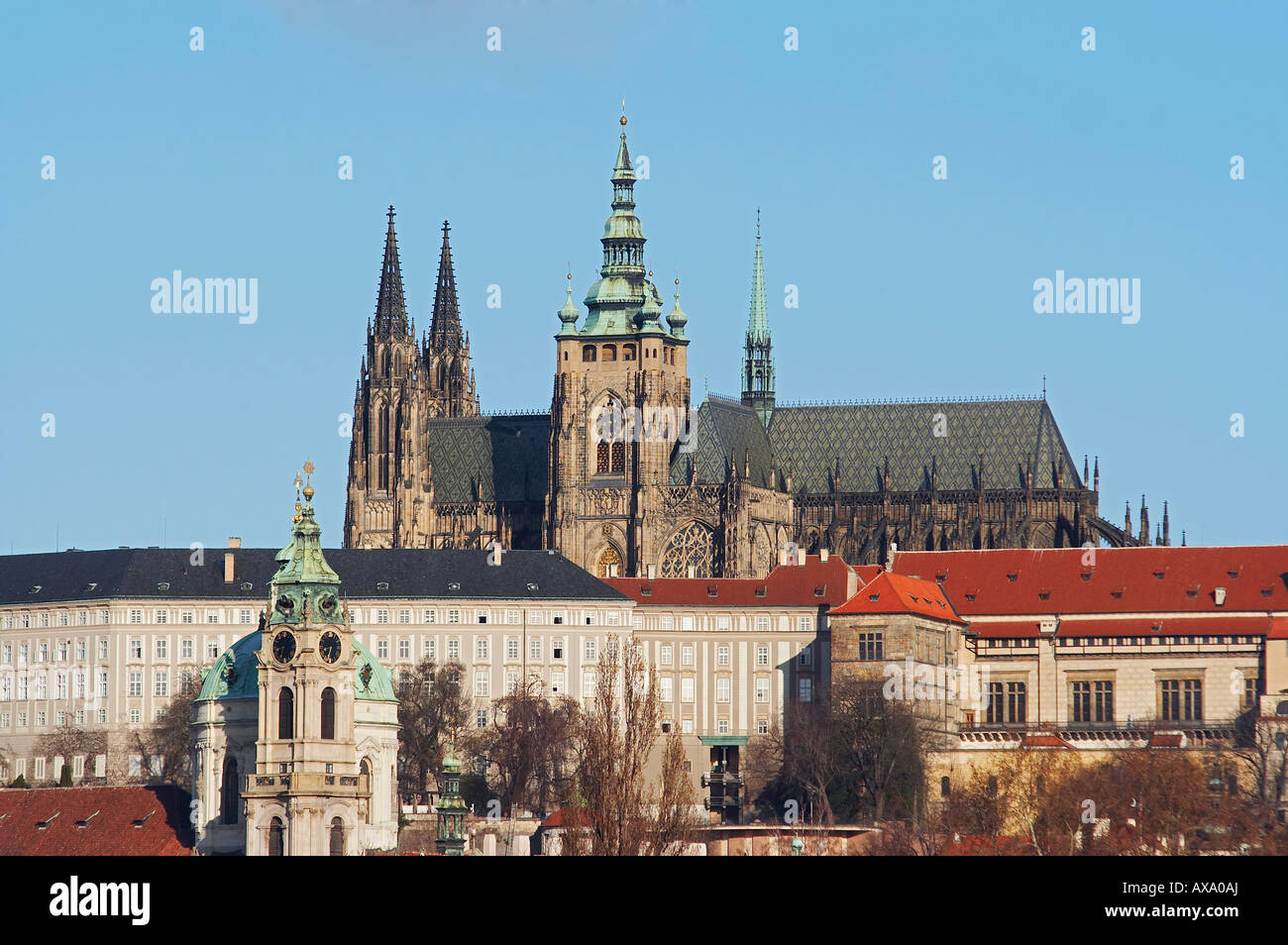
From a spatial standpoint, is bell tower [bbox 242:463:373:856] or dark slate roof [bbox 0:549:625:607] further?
dark slate roof [bbox 0:549:625:607]

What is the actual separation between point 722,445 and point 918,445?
11.9 metres

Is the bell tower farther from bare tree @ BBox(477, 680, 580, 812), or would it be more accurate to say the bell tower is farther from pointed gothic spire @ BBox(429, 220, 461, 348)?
pointed gothic spire @ BBox(429, 220, 461, 348)

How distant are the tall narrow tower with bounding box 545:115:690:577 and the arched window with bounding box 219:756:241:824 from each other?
50.3 meters

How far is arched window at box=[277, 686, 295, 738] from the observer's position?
4719 inches

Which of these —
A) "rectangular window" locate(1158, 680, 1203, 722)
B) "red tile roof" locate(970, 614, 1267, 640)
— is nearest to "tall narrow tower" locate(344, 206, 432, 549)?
"red tile roof" locate(970, 614, 1267, 640)

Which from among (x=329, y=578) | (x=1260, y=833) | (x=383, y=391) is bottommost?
(x=1260, y=833)

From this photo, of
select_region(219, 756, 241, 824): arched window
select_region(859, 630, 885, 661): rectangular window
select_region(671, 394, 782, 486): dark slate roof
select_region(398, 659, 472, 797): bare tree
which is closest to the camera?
select_region(219, 756, 241, 824): arched window

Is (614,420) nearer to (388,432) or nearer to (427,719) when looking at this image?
(388,432)

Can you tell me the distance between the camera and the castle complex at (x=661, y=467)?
17225cm
